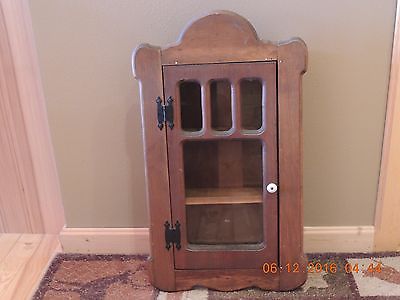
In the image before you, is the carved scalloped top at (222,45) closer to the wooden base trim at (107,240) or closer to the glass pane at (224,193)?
the glass pane at (224,193)

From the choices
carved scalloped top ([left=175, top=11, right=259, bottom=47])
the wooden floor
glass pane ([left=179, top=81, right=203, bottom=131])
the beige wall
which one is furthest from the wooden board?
the wooden floor

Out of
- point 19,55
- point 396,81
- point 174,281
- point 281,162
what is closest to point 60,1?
point 19,55

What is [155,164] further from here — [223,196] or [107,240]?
[107,240]

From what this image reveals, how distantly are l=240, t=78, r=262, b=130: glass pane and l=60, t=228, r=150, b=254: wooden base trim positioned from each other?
22.5 inches

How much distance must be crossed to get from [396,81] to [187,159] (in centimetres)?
66

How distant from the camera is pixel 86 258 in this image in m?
1.58

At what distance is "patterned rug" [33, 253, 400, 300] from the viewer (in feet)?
4.47

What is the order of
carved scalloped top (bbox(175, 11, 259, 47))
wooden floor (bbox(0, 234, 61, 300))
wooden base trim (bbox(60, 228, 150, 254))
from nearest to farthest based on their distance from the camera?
carved scalloped top (bbox(175, 11, 259, 47)) < wooden floor (bbox(0, 234, 61, 300)) < wooden base trim (bbox(60, 228, 150, 254))

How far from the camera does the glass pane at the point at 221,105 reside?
1240 mm

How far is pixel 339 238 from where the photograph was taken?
154cm

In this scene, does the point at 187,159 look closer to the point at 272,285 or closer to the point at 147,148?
the point at 147,148

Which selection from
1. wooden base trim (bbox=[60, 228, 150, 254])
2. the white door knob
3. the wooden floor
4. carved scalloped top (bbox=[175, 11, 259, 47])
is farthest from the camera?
wooden base trim (bbox=[60, 228, 150, 254])
